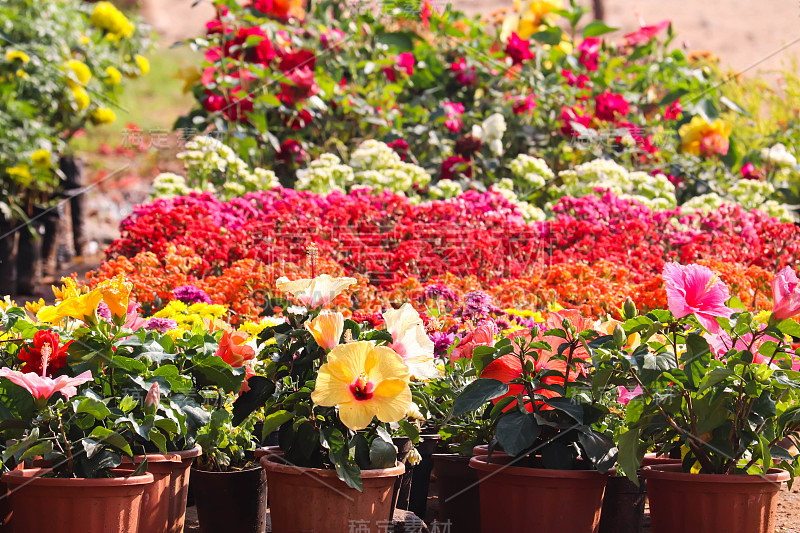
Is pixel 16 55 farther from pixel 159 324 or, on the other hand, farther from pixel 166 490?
pixel 166 490

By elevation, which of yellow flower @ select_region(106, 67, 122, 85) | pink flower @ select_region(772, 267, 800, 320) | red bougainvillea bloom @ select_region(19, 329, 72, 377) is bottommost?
red bougainvillea bloom @ select_region(19, 329, 72, 377)

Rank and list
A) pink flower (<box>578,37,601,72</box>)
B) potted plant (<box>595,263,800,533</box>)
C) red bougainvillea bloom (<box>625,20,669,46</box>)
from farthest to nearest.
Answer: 1. red bougainvillea bloom (<box>625,20,669,46</box>)
2. pink flower (<box>578,37,601,72</box>)
3. potted plant (<box>595,263,800,533</box>)

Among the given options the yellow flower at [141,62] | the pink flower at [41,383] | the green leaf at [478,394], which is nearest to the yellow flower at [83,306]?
the pink flower at [41,383]

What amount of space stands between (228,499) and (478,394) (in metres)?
0.69

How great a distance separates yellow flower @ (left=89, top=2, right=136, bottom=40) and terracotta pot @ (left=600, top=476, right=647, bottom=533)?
206 inches

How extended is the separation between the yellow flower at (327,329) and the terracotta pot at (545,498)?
419 millimetres

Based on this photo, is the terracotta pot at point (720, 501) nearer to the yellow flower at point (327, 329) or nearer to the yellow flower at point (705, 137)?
the yellow flower at point (327, 329)

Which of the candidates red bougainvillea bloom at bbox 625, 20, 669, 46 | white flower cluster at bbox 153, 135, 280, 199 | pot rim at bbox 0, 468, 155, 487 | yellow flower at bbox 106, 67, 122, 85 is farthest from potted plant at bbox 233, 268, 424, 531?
yellow flower at bbox 106, 67, 122, 85

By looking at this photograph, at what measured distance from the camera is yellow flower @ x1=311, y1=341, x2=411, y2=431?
1625 millimetres

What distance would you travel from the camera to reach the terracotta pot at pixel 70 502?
5.30 ft

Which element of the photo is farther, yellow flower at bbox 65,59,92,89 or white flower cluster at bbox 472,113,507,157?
yellow flower at bbox 65,59,92,89

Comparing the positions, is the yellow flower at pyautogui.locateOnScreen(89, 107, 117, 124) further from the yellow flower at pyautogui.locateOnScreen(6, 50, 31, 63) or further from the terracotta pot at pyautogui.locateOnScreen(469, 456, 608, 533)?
the terracotta pot at pyautogui.locateOnScreen(469, 456, 608, 533)

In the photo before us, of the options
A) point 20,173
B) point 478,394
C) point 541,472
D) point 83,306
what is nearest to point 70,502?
point 83,306

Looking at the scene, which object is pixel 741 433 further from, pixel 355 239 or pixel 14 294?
pixel 14 294
